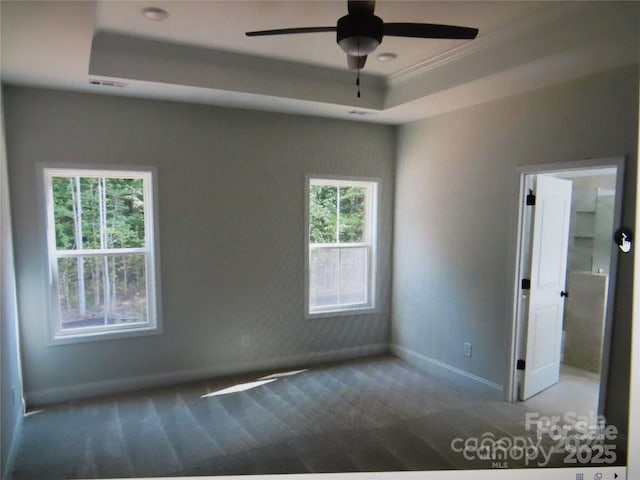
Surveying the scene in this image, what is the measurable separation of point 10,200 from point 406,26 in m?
2.56

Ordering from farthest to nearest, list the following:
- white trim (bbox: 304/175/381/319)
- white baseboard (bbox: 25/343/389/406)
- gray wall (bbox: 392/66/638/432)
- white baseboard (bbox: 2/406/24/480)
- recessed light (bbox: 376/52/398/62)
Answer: white trim (bbox: 304/175/381/319), white baseboard (bbox: 25/343/389/406), recessed light (bbox: 376/52/398/62), gray wall (bbox: 392/66/638/432), white baseboard (bbox: 2/406/24/480)

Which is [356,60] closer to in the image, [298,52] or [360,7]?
[360,7]

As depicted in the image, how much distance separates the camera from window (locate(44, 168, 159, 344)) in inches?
106

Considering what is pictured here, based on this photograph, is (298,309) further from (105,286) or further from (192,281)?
(105,286)

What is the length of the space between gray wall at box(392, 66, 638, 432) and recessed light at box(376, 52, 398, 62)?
0.78m

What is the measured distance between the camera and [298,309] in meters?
3.44

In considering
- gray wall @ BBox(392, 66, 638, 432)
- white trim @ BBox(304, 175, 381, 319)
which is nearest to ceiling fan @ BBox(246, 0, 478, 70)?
gray wall @ BBox(392, 66, 638, 432)

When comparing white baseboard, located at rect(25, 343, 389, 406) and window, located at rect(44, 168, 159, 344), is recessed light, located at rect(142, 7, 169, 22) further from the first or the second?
white baseboard, located at rect(25, 343, 389, 406)

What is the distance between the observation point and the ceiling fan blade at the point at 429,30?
147 cm

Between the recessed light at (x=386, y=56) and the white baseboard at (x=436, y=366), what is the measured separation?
2381mm

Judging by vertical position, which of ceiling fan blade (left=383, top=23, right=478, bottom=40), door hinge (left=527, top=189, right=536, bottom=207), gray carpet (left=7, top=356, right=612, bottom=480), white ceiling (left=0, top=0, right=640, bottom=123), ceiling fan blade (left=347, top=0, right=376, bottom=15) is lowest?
gray carpet (left=7, top=356, right=612, bottom=480)

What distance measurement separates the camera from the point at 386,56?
2576mm

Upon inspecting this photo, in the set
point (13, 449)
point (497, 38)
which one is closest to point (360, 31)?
point (497, 38)

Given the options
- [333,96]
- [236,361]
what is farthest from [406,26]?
[236,361]
